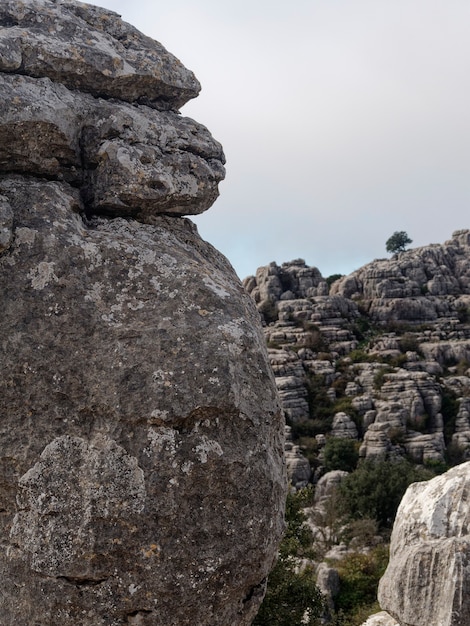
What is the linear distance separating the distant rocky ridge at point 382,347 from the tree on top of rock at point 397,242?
17.4m

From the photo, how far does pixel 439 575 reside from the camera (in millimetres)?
10375

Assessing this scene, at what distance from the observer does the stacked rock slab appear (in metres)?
4.84

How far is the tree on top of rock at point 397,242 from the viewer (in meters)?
107

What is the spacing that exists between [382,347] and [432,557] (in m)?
54.8

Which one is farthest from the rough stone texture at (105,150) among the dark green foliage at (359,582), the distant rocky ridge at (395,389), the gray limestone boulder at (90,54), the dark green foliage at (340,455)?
the dark green foliage at (340,455)

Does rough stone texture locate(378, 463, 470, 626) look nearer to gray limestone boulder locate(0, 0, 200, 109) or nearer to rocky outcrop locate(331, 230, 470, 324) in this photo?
gray limestone boulder locate(0, 0, 200, 109)

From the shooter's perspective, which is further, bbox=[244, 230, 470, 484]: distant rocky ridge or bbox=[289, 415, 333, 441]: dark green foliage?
bbox=[289, 415, 333, 441]: dark green foliage

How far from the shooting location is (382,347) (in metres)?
64.4

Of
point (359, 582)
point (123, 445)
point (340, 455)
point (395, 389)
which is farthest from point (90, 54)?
point (395, 389)

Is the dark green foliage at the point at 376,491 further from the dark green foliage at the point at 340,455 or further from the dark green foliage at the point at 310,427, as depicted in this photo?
the dark green foliage at the point at 310,427

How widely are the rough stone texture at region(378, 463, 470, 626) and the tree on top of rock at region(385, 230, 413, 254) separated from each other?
97.5 meters

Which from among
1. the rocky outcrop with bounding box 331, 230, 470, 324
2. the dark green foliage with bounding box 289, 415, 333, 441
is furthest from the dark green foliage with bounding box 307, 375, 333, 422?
the rocky outcrop with bounding box 331, 230, 470, 324

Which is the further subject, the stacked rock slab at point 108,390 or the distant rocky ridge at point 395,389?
the distant rocky ridge at point 395,389

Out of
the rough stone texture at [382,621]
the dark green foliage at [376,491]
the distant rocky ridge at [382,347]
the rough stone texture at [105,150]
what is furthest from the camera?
the distant rocky ridge at [382,347]
